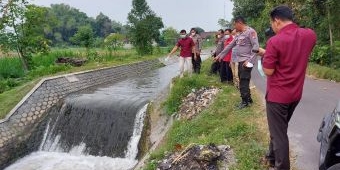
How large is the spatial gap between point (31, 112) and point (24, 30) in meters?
7.11

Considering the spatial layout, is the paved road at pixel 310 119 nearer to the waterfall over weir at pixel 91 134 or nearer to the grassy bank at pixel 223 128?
the grassy bank at pixel 223 128

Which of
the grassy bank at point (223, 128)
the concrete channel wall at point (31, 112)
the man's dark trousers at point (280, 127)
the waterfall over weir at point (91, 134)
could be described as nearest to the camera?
the man's dark trousers at point (280, 127)

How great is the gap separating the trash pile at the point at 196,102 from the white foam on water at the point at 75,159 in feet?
5.73

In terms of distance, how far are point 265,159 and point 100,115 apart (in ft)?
24.0

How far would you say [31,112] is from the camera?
12.9 meters

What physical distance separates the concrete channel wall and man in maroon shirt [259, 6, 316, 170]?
912 cm

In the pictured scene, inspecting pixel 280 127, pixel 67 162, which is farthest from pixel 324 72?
pixel 280 127

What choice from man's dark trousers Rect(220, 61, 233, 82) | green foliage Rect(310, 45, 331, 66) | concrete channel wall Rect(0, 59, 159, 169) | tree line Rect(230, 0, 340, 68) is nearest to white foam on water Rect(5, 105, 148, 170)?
concrete channel wall Rect(0, 59, 159, 169)

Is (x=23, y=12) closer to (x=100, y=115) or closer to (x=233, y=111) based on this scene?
(x=100, y=115)

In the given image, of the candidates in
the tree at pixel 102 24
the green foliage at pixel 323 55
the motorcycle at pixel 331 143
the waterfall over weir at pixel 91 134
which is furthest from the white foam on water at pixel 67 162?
the tree at pixel 102 24

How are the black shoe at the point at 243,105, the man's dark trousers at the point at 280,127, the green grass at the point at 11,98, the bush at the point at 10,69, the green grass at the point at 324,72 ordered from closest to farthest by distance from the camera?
the man's dark trousers at the point at 280,127, the black shoe at the point at 243,105, the green grass at the point at 11,98, the green grass at the point at 324,72, the bush at the point at 10,69

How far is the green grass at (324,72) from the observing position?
13.1 meters

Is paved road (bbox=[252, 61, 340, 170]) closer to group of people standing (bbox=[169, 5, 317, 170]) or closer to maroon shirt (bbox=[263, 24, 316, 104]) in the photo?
group of people standing (bbox=[169, 5, 317, 170])

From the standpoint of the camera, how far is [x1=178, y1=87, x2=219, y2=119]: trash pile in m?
9.33
